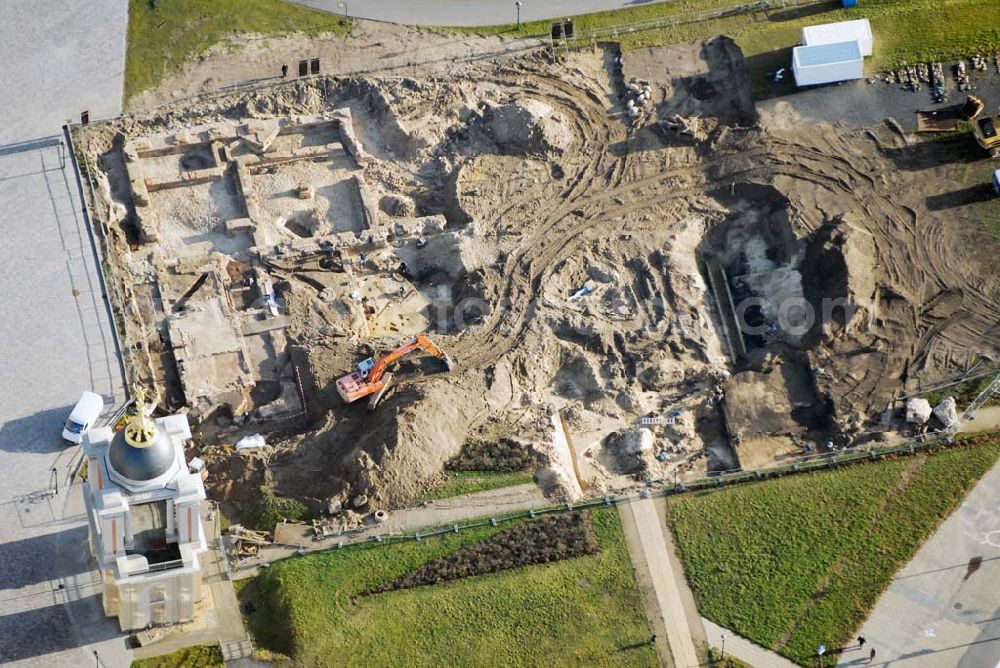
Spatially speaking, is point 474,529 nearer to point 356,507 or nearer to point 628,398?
point 356,507

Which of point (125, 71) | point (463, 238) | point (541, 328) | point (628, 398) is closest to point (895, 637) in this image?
point (628, 398)

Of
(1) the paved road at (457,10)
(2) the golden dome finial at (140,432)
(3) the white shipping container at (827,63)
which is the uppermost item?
(1) the paved road at (457,10)

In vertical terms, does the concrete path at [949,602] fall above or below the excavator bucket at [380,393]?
below

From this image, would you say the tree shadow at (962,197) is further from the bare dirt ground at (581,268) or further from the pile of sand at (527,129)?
the pile of sand at (527,129)

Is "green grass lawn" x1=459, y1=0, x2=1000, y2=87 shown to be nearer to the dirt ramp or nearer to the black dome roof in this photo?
the dirt ramp

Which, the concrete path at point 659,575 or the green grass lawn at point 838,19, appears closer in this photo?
the concrete path at point 659,575

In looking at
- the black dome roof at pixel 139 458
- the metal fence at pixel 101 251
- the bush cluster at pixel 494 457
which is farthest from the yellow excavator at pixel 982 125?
the metal fence at pixel 101 251

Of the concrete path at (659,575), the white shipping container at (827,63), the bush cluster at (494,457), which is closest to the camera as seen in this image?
the concrete path at (659,575)
